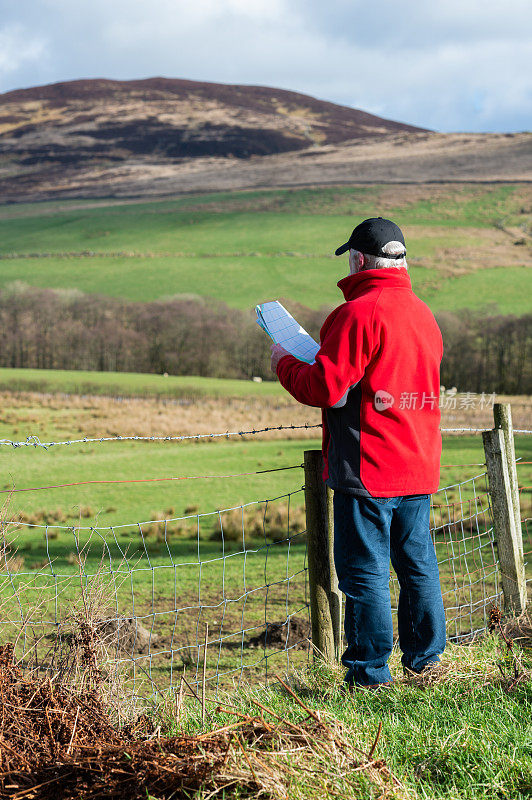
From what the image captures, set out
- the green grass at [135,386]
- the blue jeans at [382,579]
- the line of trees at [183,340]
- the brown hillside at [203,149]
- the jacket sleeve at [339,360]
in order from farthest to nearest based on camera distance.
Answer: the brown hillside at [203,149] → the line of trees at [183,340] → the green grass at [135,386] → the blue jeans at [382,579] → the jacket sleeve at [339,360]

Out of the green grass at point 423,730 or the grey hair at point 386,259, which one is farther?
the grey hair at point 386,259

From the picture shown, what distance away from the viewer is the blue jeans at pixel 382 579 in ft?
10.2

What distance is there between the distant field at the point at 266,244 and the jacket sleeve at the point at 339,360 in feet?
174

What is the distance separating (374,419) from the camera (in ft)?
10.1

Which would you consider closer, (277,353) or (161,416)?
(277,353)

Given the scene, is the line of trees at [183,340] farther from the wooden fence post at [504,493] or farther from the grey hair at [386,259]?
the grey hair at [386,259]

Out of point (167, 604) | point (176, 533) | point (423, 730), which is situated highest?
point (423, 730)

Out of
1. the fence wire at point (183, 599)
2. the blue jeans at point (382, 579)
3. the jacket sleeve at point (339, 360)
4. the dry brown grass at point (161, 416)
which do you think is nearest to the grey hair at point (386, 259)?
the jacket sleeve at point (339, 360)

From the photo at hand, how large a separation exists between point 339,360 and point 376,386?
239 mm

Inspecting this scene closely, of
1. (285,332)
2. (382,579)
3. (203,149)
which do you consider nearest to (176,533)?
(285,332)

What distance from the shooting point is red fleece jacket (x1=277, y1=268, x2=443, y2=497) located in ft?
9.76

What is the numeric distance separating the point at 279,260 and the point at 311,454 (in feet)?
234

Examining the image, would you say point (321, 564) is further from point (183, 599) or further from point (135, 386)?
point (135, 386)

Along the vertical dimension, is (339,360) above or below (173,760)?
above
